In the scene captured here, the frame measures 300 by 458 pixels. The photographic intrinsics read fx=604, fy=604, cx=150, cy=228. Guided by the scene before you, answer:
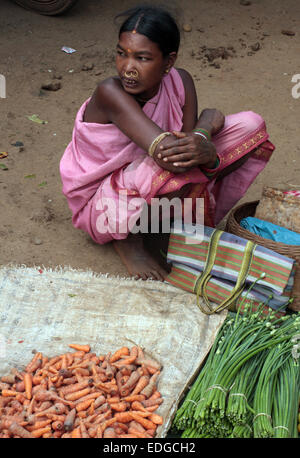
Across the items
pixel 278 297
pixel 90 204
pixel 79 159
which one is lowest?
pixel 278 297

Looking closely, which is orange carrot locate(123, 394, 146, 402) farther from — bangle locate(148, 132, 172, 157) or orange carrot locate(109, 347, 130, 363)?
bangle locate(148, 132, 172, 157)

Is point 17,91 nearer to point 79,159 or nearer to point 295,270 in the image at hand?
point 79,159

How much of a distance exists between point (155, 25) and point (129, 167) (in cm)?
73

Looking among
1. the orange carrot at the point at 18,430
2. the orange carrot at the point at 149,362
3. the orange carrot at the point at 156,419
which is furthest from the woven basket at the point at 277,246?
the orange carrot at the point at 18,430

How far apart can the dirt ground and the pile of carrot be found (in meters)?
0.80

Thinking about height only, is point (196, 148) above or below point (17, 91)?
below

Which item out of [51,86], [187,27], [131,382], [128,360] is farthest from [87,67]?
[131,382]

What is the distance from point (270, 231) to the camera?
3207 mm

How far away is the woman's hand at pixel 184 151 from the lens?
291 centimetres

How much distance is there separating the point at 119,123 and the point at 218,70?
2908mm

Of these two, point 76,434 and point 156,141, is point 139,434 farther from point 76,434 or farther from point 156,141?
point 156,141

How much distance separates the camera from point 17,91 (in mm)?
5320
